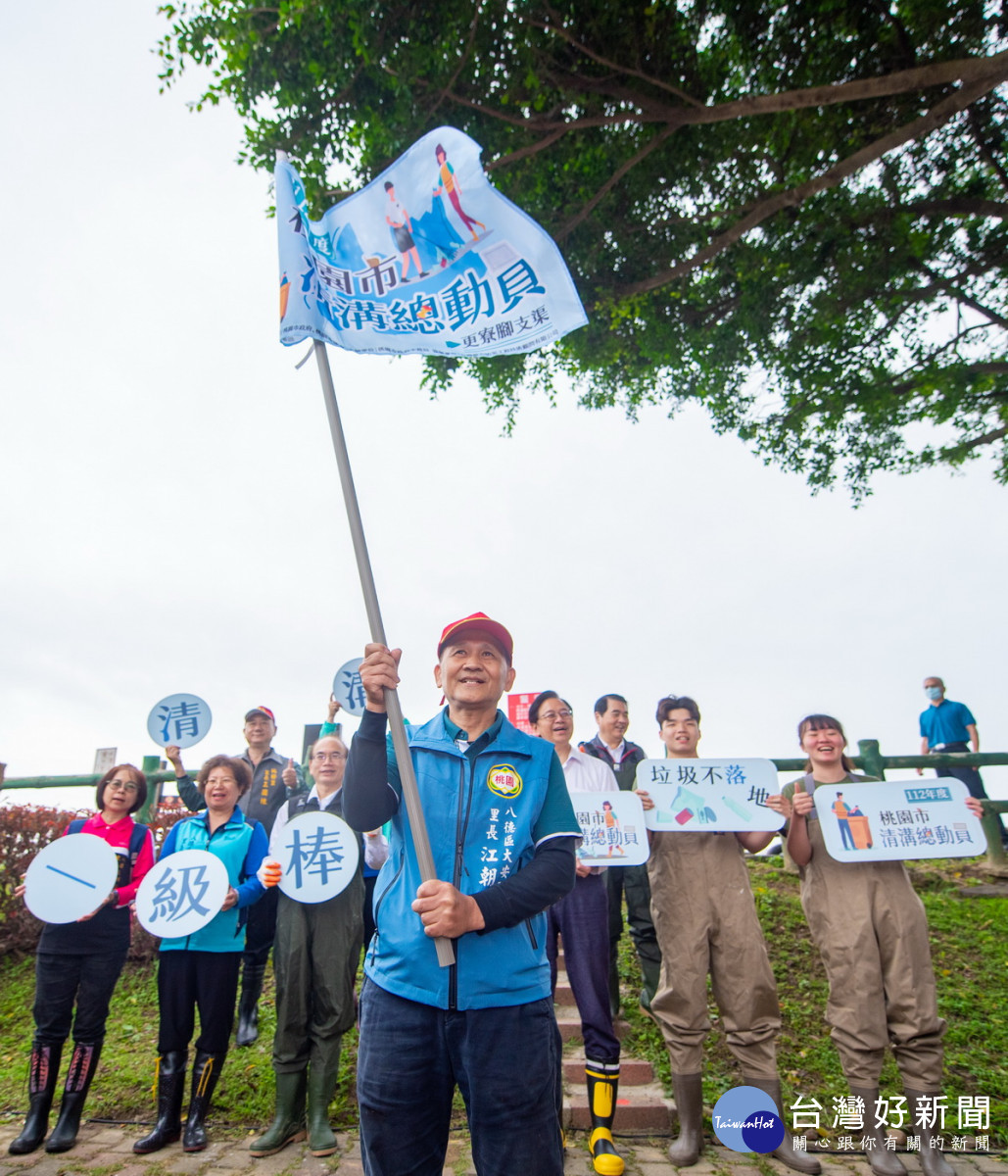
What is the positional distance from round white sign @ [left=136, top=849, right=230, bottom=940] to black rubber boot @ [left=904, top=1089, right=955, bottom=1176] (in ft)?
11.7

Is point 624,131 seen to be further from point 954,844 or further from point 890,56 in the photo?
point 954,844

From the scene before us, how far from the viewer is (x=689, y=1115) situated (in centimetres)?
374

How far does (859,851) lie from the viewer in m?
3.89

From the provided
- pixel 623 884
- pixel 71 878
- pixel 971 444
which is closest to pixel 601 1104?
pixel 623 884

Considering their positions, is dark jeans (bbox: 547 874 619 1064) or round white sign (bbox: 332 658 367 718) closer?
dark jeans (bbox: 547 874 619 1064)

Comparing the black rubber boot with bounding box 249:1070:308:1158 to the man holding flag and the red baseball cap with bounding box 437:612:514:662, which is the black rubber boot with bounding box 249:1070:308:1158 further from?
the red baseball cap with bounding box 437:612:514:662

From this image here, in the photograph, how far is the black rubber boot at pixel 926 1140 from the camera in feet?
11.4

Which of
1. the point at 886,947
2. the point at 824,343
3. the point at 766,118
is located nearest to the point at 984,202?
the point at 824,343

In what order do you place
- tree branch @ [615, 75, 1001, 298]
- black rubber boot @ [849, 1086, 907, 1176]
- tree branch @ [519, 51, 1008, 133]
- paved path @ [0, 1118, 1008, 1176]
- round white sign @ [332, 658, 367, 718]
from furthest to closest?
round white sign @ [332, 658, 367, 718], tree branch @ [615, 75, 1001, 298], tree branch @ [519, 51, 1008, 133], paved path @ [0, 1118, 1008, 1176], black rubber boot @ [849, 1086, 907, 1176]

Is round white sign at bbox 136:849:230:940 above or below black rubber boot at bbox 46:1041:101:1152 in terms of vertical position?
above

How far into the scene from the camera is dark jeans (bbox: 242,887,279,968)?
5.24 meters

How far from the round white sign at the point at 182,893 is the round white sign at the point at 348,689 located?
261 cm

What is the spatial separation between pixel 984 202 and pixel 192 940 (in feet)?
33.6

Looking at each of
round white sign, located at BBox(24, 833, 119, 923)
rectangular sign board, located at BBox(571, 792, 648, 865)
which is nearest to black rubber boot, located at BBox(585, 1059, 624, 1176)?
rectangular sign board, located at BBox(571, 792, 648, 865)
